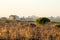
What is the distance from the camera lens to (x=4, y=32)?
15250 mm

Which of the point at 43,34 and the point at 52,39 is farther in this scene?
the point at 43,34

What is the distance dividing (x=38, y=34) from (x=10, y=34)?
1906 mm

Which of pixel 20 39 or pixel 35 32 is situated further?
pixel 35 32

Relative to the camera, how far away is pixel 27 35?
556 inches

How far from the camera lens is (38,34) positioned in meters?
14.2

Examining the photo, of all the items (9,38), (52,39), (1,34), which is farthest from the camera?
(1,34)

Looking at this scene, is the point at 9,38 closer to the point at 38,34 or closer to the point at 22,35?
the point at 22,35

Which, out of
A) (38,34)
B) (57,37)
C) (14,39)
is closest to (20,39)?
(14,39)

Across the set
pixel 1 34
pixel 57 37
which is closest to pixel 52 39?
pixel 57 37

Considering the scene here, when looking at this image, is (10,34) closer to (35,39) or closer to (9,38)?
(9,38)

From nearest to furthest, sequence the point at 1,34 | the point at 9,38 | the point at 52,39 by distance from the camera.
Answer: the point at 52,39
the point at 9,38
the point at 1,34

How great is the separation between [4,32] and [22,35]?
163 centimetres

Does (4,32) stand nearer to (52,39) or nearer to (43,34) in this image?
(43,34)

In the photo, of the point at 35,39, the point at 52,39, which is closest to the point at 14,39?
the point at 35,39
